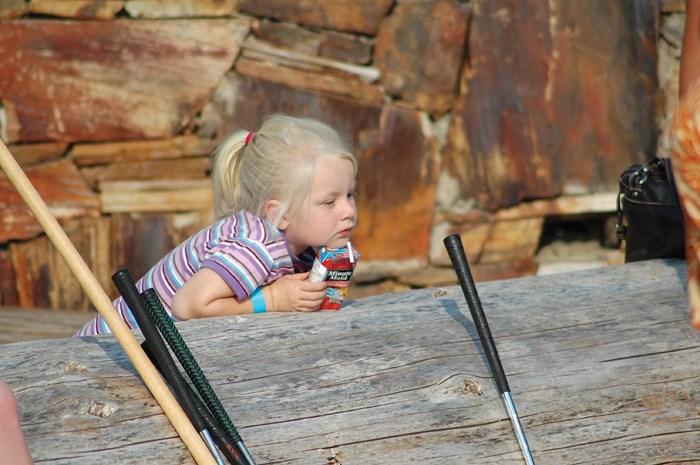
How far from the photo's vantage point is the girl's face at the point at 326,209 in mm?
2400

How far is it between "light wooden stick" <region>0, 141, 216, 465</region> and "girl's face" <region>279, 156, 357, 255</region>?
700mm

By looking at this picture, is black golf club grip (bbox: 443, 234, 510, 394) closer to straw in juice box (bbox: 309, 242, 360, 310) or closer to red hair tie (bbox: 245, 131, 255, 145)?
straw in juice box (bbox: 309, 242, 360, 310)

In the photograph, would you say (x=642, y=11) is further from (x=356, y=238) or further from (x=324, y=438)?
(x=324, y=438)

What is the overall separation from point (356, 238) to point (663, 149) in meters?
1.32

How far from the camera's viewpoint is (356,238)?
14.0 ft

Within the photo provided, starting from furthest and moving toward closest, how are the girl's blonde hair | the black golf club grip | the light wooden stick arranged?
the girl's blonde hair < the black golf club grip < the light wooden stick

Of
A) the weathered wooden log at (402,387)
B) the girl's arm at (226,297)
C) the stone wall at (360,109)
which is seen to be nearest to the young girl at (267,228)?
the girl's arm at (226,297)

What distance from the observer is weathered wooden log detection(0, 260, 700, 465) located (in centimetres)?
172

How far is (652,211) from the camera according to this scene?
2762 millimetres

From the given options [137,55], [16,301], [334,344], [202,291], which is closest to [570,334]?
[334,344]

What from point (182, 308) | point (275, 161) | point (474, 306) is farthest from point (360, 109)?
point (474, 306)

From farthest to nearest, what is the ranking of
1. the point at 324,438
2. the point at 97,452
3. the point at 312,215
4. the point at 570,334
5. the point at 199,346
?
the point at 312,215, the point at 570,334, the point at 199,346, the point at 324,438, the point at 97,452

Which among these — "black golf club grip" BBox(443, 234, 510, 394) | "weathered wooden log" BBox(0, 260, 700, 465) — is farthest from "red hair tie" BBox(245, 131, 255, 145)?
"black golf club grip" BBox(443, 234, 510, 394)

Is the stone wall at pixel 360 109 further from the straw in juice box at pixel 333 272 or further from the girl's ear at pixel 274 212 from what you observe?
the straw in juice box at pixel 333 272
